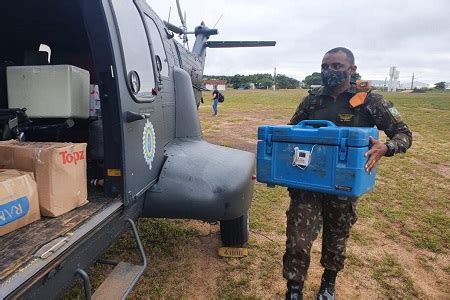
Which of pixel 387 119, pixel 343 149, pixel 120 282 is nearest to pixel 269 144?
pixel 343 149

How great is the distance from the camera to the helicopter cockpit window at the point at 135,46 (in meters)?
2.40

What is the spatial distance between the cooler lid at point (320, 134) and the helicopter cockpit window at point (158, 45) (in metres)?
1.17

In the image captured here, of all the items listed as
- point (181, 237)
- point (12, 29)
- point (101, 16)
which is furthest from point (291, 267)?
point (12, 29)

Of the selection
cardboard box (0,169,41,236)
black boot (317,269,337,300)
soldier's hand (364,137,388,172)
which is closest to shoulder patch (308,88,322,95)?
soldier's hand (364,137,388,172)

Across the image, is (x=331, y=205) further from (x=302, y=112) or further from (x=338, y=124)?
(x=302, y=112)

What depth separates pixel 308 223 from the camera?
2.57 meters

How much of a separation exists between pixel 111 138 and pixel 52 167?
40 centimetres

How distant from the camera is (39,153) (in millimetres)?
1894

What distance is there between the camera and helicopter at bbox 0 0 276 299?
175 cm

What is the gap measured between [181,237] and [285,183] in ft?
6.03

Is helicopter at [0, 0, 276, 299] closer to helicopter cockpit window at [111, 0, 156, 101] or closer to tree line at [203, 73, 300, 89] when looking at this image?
helicopter cockpit window at [111, 0, 156, 101]

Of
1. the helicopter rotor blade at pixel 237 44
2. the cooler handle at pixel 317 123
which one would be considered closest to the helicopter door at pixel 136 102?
the cooler handle at pixel 317 123

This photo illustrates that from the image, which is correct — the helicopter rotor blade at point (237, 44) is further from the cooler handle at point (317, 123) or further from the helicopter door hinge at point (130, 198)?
the helicopter door hinge at point (130, 198)

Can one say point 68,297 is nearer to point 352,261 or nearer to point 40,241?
point 40,241
